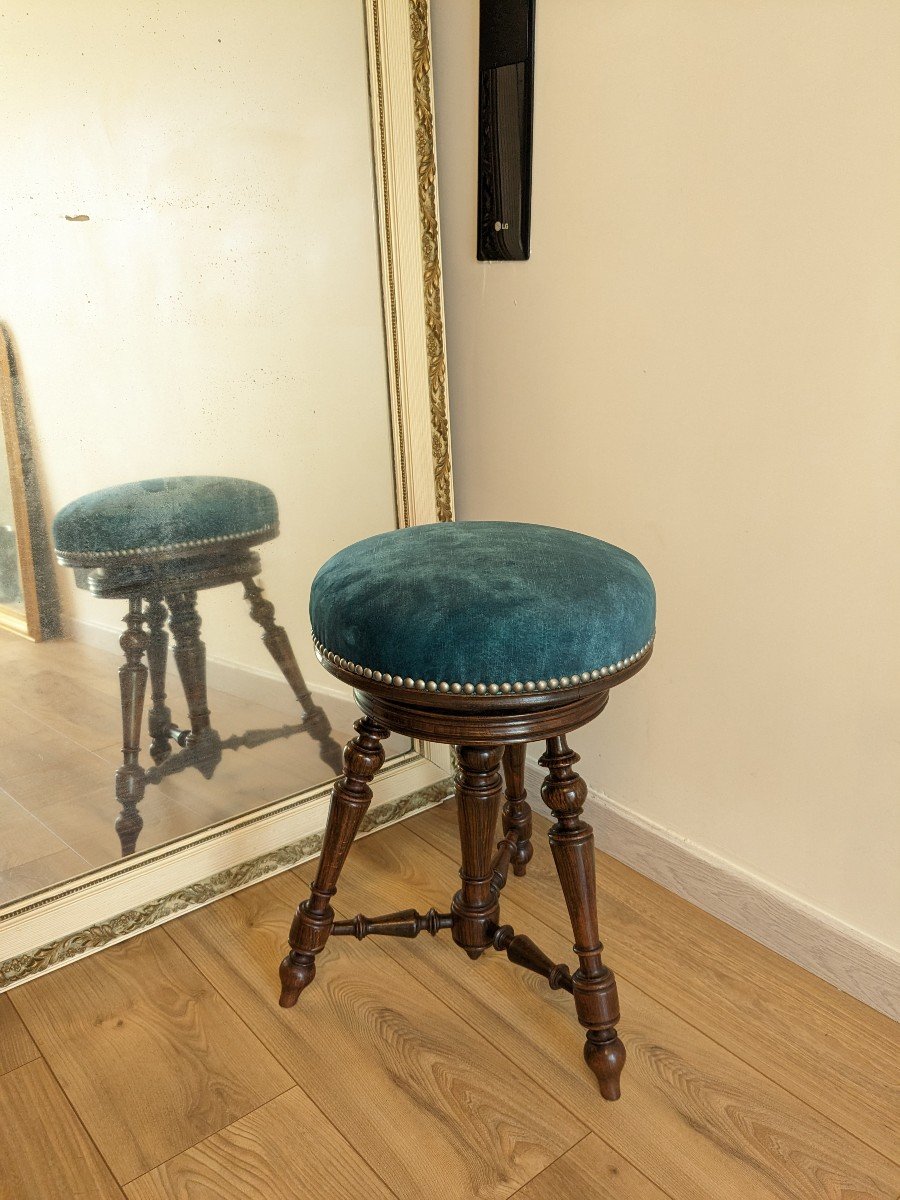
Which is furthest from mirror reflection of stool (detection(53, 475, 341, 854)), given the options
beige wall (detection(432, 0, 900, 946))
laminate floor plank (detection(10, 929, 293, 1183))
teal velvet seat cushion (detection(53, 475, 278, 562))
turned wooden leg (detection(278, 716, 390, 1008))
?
beige wall (detection(432, 0, 900, 946))

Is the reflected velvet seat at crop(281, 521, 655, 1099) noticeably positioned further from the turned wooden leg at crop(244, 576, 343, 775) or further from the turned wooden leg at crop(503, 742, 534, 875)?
the turned wooden leg at crop(244, 576, 343, 775)

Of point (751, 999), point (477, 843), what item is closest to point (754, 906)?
point (751, 999)

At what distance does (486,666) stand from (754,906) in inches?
29.7

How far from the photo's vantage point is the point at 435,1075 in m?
1.28

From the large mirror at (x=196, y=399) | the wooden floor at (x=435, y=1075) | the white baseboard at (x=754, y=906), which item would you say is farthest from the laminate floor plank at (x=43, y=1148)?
the white baseboard at (x=754, y=906)

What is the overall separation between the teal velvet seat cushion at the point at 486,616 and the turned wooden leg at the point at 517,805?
452 mm

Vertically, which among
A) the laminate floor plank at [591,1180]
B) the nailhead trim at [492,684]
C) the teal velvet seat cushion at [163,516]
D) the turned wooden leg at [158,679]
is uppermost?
the teal velvet seat cushion at [163,516]

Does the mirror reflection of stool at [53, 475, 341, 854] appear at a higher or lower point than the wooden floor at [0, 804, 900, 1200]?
higher

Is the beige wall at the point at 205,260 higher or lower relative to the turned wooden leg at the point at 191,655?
A: higher

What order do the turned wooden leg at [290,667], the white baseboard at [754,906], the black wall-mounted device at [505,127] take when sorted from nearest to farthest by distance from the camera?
1. the white baseboard at [754,906]
2. the black wall-mounted device at [505,127]
3. the turned wooden leg at [290,667]

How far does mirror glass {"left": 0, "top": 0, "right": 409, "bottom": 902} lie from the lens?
4.35ft

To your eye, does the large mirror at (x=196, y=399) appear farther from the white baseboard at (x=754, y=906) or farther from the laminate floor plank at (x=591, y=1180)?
the laminate floor plank at (x=591, y=1180)

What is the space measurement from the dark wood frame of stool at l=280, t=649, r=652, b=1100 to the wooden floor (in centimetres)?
8

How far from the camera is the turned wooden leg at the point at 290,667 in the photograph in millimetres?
1601
